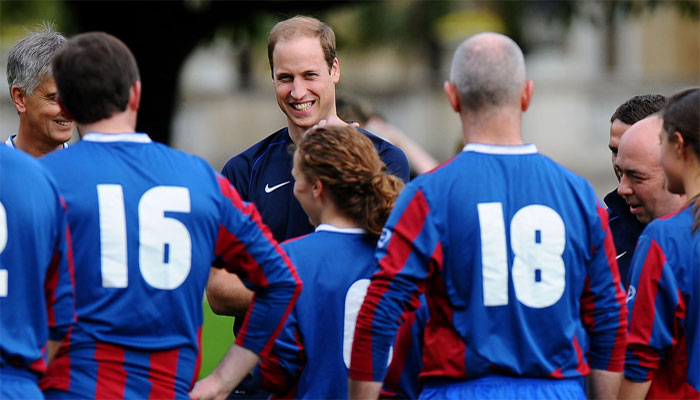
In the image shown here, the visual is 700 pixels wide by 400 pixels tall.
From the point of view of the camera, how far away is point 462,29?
2978 centimetres

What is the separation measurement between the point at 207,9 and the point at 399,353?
1039 centimetres

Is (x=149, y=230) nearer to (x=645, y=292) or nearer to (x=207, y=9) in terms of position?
(x=645, y=292)

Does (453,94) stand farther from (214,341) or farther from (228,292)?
(214,341)

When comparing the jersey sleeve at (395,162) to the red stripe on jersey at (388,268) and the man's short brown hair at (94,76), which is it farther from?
the man's short brown hair at (94,76)

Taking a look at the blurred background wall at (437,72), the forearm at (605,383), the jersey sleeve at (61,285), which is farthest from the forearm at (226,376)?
the blurred background wall at (437,72)

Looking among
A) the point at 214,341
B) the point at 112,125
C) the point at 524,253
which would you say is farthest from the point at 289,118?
the point at 214,341

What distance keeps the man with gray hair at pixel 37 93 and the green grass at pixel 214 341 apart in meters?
4.86

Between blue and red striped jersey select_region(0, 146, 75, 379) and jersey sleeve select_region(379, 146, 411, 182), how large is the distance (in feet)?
Result: 5.25

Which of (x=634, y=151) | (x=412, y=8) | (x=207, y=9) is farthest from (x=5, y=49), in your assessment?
(x=634, y=151)

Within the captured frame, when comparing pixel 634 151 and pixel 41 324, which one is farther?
pixel 634 151

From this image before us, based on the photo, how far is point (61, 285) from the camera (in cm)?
352

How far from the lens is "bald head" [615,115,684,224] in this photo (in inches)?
180

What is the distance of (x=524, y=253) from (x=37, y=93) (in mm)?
2448

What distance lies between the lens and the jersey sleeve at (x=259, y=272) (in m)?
3.81
